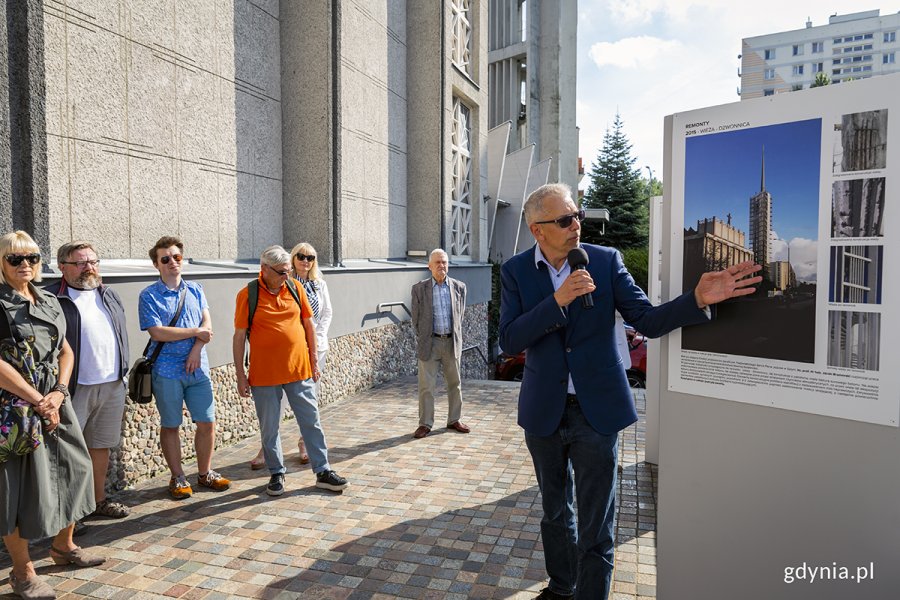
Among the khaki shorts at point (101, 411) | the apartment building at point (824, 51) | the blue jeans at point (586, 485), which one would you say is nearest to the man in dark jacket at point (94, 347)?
the khaki shorts at point (101, 411)

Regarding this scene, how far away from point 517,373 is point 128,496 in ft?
28.7

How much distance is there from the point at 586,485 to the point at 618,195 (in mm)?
41583

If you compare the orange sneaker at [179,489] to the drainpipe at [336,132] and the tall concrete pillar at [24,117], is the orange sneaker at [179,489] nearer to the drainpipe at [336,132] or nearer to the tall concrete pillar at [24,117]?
the tall concrete pillar at [24,117]

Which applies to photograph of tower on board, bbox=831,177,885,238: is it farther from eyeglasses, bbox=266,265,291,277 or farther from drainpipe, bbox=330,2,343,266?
drainpipe, bbox=330,2,343,266

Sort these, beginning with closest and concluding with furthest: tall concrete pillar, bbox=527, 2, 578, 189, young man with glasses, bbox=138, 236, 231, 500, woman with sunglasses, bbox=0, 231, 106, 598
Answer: woman with sunglasses, bbox=0, 231, 106, 598 < young man with glasses, bbox=138, 236, 231, 500 < tall concrete pillar, bbox=527, 2, 578, 189

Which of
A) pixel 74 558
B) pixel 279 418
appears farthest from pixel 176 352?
pixel 74 558

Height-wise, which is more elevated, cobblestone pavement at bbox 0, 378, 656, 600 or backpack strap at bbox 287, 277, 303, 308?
backpack strap at bbox 287, 277, 303, 308

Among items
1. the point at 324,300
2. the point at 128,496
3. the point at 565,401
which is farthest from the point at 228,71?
the point at 565,401

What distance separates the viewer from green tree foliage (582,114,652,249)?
132 ft

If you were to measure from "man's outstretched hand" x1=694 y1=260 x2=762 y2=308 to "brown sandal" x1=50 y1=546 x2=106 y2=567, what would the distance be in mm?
3857

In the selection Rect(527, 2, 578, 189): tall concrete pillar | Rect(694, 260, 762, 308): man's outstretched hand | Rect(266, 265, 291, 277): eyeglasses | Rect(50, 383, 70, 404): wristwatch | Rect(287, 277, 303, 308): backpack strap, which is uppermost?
Rect(527, 2, 578, 189): tall concrete pillar

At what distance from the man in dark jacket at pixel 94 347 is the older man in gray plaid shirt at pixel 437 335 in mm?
3371

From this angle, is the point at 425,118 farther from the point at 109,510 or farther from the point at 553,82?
the point at 553,82

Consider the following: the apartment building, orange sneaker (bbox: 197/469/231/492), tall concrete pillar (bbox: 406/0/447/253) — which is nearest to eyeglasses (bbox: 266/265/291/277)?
orange sneaker (bbox: 197/469/231/492)
